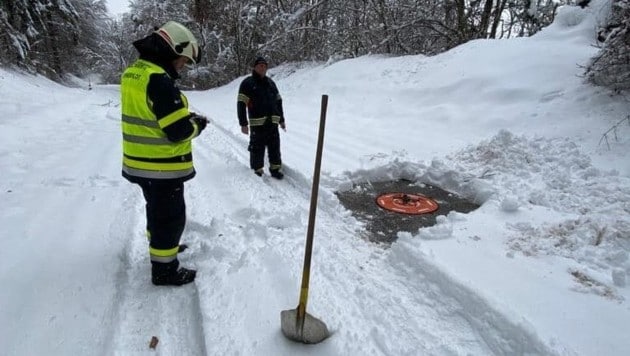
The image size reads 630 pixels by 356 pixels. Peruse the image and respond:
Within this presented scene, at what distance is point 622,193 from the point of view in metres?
3.94

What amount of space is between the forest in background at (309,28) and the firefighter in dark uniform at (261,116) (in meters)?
4.93

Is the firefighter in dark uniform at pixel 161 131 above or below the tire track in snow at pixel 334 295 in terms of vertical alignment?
above

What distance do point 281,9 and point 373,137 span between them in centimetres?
1475

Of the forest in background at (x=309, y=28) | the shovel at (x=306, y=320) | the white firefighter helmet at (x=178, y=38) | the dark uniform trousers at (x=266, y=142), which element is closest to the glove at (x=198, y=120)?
the white firefighter helmet at (x=178, y=38)

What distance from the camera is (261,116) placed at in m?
5.30

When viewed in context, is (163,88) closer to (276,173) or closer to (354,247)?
(354,247)

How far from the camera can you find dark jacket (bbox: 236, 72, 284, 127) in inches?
207

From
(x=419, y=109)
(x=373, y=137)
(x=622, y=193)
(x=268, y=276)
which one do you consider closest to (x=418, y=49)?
(x=419, y=109)

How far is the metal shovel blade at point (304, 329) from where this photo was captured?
228cm

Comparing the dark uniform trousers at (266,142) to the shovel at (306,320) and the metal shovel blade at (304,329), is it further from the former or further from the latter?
the metal shovel blade at (304,329)

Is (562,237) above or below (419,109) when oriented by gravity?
below

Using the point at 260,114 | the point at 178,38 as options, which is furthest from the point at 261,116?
the point at 178,38

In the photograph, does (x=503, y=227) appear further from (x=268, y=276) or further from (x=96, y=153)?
(x=96, y=153)

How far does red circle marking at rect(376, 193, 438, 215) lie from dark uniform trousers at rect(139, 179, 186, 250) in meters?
2.45
